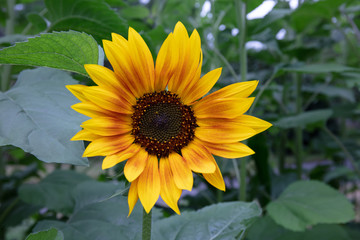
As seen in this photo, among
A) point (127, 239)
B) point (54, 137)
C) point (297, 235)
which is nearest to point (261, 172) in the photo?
point (297, 235)

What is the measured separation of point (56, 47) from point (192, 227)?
370 mm

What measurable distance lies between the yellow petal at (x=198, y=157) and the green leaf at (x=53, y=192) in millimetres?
446

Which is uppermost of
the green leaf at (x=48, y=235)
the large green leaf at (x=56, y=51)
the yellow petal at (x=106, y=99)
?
the large green leaf at (x=56, y=51)

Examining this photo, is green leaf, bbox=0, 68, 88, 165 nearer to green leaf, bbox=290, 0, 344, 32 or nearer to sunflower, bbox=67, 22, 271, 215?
sunflower, bbox=67, 22, 271, 215

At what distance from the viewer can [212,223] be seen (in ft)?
1.97

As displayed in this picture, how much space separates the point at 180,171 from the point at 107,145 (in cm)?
10

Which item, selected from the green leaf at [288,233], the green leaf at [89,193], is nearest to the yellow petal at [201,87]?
the green leaf at [89,193]

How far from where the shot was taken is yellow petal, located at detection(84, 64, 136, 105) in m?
0.41

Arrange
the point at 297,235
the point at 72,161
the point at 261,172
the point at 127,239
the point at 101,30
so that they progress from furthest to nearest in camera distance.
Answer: the point at 261,172, the point at 297,235, the point at 101,30, the point at 127,239, the point at 72,161

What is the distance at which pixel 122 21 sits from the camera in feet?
2.10

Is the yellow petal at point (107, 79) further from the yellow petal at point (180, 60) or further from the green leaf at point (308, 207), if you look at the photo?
the green leaf at point (308, 207)

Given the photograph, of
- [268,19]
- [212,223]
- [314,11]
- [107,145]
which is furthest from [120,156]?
[314,11]

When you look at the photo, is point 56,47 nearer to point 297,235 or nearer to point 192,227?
point 192,227

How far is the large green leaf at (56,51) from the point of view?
0.42 metres
